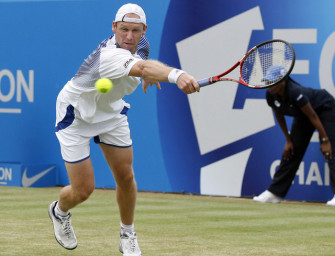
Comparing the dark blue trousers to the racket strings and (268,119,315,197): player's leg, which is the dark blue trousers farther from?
the racket strings

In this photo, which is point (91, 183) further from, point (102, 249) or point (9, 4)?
point (9, 4)

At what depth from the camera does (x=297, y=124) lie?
10406 millimetres

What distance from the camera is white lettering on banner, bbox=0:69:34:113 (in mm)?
12633

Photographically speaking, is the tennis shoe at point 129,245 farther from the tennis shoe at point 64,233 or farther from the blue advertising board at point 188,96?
the blue advertising board at point 188,96

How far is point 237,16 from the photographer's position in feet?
36.0

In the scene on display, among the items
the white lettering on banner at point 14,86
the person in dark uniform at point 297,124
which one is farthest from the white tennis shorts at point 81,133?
the white lettering on banner at point 14,86

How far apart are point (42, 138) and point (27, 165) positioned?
629 millimetres

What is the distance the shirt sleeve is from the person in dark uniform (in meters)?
4.71

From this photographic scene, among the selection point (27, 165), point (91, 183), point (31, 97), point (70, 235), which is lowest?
point (27, 165)

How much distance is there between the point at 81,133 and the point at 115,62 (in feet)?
2.96

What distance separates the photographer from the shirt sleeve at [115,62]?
5.28 m

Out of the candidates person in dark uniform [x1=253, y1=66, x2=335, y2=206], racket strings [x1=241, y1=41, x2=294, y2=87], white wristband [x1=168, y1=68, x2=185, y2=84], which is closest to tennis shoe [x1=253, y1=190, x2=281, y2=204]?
person in dark uniform [x1=253, y1=66, x2=335, y2=206]

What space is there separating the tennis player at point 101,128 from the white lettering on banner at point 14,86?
21.5ft

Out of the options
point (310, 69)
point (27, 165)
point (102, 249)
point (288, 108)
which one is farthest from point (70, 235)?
point (27, 165)
